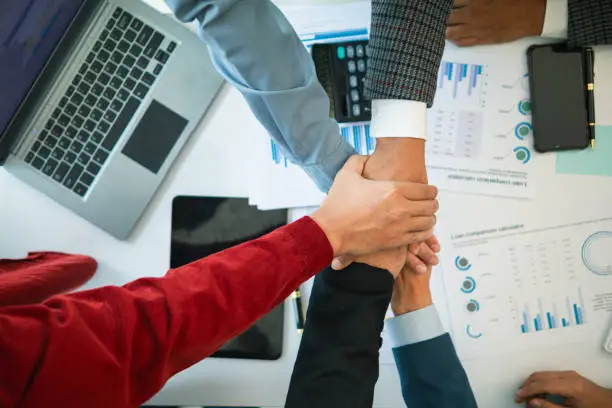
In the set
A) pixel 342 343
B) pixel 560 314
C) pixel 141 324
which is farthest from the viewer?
pixel 560 314

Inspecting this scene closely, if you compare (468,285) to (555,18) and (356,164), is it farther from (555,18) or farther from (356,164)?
(555,18)

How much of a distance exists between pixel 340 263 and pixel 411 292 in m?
0.14

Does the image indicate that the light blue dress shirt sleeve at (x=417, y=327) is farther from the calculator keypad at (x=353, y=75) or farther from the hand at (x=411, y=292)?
the calculator keypad at (x=353, y=75)

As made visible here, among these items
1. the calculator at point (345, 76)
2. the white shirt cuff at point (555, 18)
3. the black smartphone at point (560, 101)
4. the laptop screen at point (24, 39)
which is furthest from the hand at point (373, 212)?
the laptop screen at point (24, 39)

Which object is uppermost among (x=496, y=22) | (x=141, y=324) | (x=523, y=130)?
(x=496, y=22)

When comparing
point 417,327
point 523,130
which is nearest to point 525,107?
point 523,130

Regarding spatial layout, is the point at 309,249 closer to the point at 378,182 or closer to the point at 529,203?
the point at 378,182

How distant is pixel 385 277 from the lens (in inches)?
28.2

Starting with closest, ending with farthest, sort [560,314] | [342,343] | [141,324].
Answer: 1. [141,324]
2. [342,343]
3. [560,314]

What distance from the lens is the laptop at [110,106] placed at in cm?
81

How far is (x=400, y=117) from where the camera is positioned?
2.42 feet

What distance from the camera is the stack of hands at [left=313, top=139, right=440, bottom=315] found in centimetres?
71

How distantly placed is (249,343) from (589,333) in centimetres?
53

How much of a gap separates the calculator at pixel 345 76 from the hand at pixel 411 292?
0.25 meters
